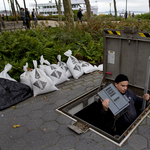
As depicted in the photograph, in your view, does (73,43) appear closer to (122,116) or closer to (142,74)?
(142,74)

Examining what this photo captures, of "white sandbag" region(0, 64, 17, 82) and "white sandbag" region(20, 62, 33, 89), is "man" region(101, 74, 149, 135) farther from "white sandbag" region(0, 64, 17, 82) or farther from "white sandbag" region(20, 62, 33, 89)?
"white sandbag" region(0, 64, 17, 82)

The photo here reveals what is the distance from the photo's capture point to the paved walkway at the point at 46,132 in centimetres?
256

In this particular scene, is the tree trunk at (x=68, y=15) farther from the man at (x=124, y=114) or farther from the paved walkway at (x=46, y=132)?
the man at (x=124, y=114)

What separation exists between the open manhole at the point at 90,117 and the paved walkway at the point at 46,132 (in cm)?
9

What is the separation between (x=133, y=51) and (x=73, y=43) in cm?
363

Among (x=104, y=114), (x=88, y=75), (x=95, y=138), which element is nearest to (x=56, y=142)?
(x=95, y=138)

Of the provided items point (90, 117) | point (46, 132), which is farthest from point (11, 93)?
point (90, 117)

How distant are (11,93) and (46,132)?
5.34 ft

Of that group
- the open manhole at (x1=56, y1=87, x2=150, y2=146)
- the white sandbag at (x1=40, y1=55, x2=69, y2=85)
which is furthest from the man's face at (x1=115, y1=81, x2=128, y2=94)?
the white sandbag at (x1=40, y1=55, x2=69, y2=85)

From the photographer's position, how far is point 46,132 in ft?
9.57

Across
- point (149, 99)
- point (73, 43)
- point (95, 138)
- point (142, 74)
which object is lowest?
point (95, 138)

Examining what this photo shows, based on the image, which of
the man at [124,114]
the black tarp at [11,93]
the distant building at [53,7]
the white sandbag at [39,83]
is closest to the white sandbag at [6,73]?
the black tarp at [11,93]

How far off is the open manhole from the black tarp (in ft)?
3.61

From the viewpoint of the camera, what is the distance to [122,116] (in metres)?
3.04
